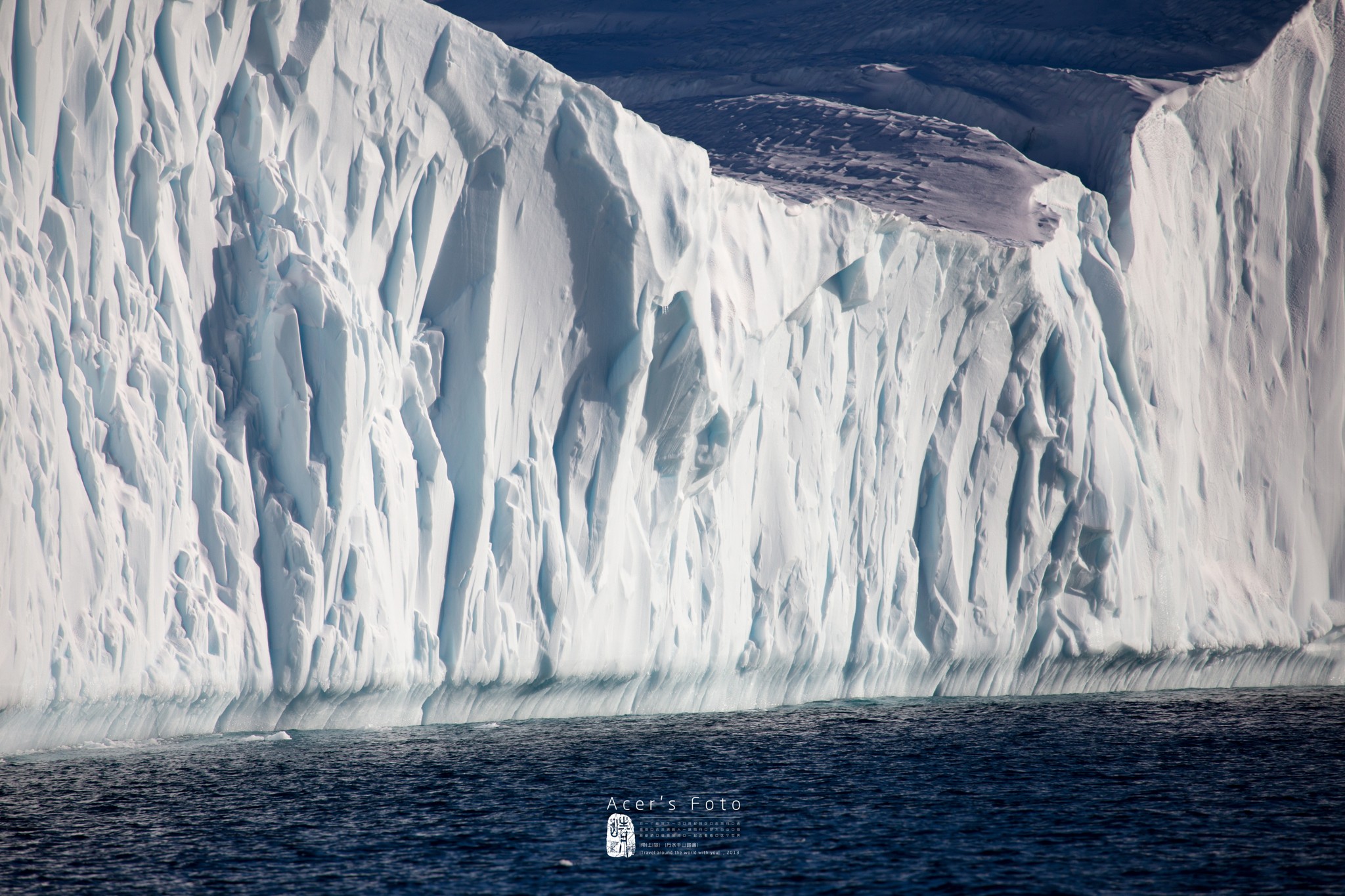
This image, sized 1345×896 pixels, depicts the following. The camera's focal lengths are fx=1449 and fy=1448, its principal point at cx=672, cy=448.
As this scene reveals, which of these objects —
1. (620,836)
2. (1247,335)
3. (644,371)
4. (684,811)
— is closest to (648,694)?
(644,371)

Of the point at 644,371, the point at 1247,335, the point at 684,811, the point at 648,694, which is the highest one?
the point at 1247,335

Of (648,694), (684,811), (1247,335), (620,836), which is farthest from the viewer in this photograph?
(1247,335)

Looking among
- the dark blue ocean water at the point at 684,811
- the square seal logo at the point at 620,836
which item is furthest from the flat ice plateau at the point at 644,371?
the square seal logo at the point at 620,836

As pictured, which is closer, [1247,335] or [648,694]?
[648,694]

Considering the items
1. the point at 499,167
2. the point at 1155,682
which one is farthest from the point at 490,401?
the point at 1155,682

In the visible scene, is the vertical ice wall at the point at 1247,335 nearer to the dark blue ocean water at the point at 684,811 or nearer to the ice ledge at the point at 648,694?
the ice ledge at the point at 648,694

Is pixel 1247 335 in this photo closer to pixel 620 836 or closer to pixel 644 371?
pixel 644 371

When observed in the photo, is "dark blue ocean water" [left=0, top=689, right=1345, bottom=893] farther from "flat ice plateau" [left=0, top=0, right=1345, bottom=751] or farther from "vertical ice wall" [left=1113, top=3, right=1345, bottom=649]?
"vertical ice wall" [left=1113, top=3, right=1345, bottom=649]
